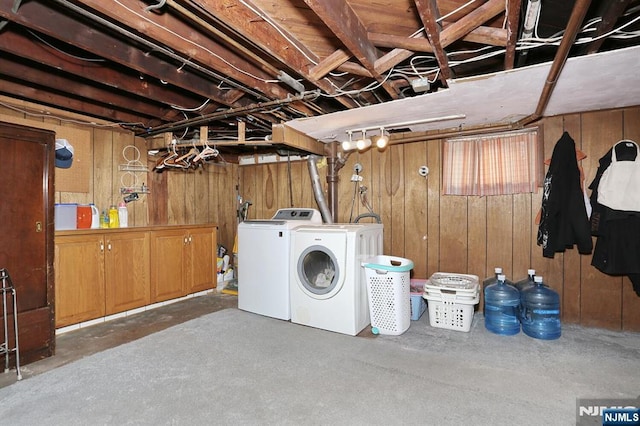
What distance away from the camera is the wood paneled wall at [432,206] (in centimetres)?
285

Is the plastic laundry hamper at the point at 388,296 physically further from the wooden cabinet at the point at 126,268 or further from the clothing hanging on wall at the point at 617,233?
the wooden cabinet at the point at 126,268

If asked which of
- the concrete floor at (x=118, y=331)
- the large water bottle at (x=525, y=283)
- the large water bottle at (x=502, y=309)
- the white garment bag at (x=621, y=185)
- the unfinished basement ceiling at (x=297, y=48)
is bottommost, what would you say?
the concrete floor at (x=118, y=331)

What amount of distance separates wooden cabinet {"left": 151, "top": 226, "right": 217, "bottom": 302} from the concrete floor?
0.17 m

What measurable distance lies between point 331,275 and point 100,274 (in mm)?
2234

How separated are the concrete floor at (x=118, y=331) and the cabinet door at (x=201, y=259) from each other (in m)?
0.20

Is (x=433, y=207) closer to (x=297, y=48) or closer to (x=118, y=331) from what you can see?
(x=297, y=48)

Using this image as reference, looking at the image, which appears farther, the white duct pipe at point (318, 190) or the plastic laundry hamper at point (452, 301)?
the white duct pipe at point (318, 190)

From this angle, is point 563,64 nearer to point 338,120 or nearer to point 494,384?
point 338,120

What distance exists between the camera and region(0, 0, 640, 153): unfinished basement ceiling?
1.52 metres

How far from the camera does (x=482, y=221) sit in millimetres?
3291

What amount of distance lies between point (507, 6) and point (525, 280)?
2.60m

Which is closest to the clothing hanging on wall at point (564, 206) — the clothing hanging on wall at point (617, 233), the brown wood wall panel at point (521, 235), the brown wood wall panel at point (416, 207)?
the clothing hanging on wall at point (617, 233)

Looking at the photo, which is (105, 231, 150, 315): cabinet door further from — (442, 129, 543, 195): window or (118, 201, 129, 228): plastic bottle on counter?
(442, 129, 543, 195): window

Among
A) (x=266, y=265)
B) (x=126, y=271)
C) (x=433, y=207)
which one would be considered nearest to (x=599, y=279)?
(x=433, y=207)
